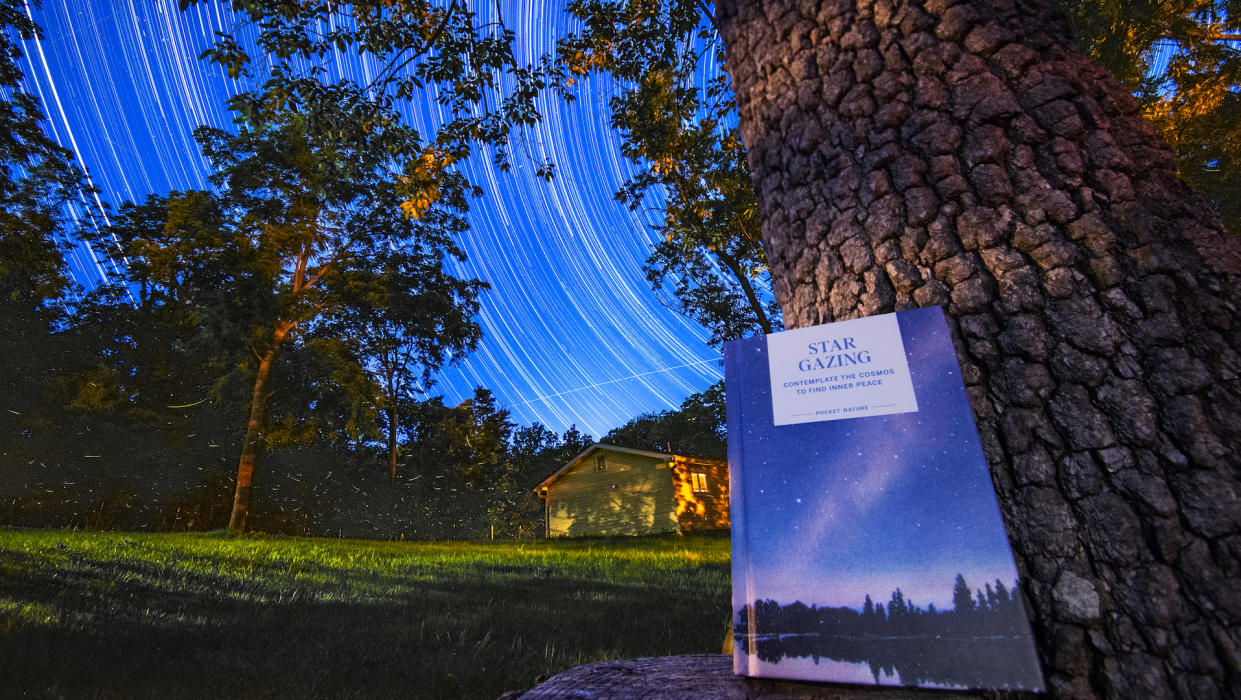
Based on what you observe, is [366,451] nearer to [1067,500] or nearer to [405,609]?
[405,609]

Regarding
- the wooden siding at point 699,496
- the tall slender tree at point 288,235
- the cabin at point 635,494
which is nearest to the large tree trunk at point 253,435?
the tall slender tree at point 288,235

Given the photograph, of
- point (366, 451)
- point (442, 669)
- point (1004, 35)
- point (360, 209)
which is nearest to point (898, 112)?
point (1004, 35)

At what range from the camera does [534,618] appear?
5098 millimetres

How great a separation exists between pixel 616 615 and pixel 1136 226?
5.22 meters

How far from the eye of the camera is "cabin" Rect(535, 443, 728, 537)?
2478cm

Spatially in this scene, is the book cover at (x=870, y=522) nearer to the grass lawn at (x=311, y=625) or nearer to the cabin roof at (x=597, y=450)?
the grass lawn at (x=311, y=625)

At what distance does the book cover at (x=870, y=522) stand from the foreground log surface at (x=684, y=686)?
1.2 inches

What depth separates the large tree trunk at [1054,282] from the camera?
0.94 metres

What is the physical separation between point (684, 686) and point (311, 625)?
4.50 meters

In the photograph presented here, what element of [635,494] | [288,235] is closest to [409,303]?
[288,235]

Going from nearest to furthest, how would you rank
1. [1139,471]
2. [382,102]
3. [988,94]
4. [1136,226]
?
[1139,471] → [1136,226] → [988,94] → [382,102]

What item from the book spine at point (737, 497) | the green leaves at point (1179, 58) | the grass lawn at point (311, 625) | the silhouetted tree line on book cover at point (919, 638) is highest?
the green leaves at point (1179, 58)

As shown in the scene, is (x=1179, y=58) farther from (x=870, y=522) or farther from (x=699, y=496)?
(x=699, y=496)

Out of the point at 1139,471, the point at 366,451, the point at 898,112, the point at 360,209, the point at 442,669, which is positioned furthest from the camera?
the point at 366,451
